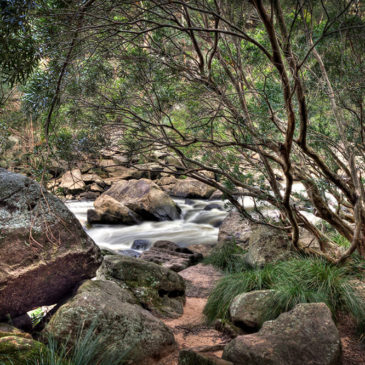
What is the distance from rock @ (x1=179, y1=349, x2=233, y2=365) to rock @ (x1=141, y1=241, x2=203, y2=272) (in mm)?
4392

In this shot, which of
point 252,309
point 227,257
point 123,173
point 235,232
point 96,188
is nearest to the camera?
point 252,309

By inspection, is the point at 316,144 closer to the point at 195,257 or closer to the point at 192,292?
the point at 192,292

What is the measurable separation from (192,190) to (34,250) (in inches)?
517

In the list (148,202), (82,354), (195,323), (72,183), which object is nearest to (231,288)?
(195,323)

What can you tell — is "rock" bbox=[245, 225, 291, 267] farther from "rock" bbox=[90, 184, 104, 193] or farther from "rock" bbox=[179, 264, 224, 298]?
"rock" bbox=[90, 184, 104, 193]

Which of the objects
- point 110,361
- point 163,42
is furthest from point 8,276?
point 163,42

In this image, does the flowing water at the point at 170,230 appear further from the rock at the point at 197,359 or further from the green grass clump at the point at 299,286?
the rock at the point at 197,359

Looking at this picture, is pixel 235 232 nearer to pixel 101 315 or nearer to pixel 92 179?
pixel 101 315

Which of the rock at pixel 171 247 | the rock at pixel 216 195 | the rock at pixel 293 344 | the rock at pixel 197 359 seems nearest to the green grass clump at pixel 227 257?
the rock at pixel 171 247

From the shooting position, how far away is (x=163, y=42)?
534 cm

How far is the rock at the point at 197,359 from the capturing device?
299 cm

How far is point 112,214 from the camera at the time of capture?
12531 mm

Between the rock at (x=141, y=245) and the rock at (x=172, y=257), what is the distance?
994 millimetres

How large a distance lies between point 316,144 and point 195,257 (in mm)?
4035
